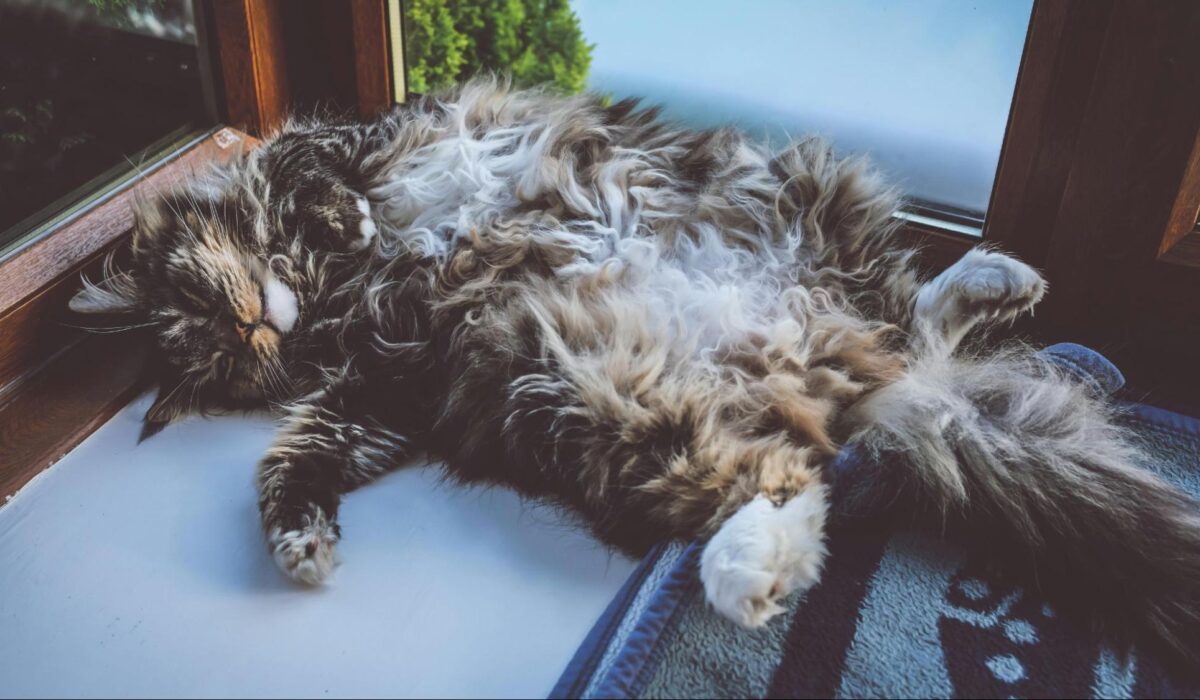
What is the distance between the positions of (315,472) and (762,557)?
2.26 ft

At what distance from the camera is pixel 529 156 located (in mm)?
1568

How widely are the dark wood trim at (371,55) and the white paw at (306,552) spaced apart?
103 cm

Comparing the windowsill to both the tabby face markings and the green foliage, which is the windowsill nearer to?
the tabby face markings

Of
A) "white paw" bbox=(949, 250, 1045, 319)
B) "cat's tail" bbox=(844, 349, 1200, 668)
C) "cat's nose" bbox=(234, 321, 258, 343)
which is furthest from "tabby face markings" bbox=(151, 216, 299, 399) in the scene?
"white paw" bbox=(949, 250, 1045, 319)

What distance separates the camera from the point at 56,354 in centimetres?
157

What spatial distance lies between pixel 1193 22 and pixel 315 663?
154 cm

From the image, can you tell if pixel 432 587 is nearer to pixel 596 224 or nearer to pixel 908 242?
pixel 596 224

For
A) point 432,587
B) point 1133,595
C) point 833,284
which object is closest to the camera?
point 1133,595

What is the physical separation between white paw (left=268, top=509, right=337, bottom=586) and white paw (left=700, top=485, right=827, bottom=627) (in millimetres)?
505

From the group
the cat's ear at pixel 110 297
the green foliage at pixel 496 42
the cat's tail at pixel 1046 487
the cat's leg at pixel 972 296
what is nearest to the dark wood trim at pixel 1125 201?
the cat's leg at pixel 972 296

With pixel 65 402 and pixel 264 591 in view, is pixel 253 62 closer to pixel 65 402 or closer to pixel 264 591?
pixel 65 402

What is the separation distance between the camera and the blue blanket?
99cm

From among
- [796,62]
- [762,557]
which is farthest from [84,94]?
[762,557]

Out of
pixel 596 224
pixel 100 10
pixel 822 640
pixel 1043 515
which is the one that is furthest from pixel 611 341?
pixel 100 10
